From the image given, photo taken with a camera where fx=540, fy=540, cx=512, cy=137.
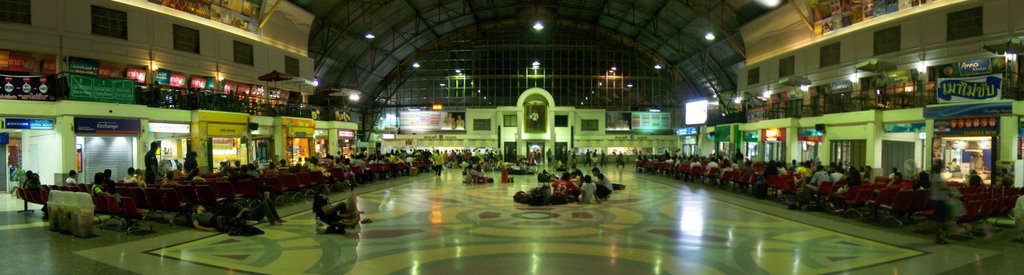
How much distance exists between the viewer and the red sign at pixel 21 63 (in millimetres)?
17859

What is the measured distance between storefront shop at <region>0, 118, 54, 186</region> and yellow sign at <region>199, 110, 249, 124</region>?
483 centimetres

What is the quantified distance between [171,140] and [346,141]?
14.5 m

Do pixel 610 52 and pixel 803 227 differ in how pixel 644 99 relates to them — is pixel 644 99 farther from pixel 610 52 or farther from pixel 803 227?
pixel 803 227

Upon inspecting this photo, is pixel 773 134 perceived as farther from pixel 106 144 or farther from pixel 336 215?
pixel 106 144

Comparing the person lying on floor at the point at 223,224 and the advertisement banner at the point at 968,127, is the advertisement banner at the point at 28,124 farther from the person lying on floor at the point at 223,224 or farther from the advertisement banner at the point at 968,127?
the advertisement banner at the point at 968,127

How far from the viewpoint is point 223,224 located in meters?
10.4

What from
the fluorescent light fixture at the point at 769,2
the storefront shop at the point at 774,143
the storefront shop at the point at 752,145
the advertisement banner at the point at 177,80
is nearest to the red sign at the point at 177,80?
the advertisement banner at the point at 177,80

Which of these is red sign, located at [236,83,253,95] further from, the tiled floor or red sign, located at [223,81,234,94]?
the tiled floor

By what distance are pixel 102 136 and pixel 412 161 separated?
14.1 m

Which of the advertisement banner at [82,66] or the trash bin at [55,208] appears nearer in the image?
the trash bin at [55,208]

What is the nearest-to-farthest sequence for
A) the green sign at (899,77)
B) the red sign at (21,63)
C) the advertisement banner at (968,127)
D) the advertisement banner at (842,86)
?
the advertisement banner at (968,127) < the red sign at (21,63) < the green sign at (899,77) < the advertisement banner at (842,86)

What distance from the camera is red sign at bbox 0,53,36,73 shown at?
1786cm

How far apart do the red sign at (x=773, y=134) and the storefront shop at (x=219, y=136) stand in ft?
81.9

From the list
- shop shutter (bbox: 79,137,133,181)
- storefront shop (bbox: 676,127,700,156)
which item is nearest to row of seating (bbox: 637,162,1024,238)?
shop shutter (bbox: 79,137,133,181)
